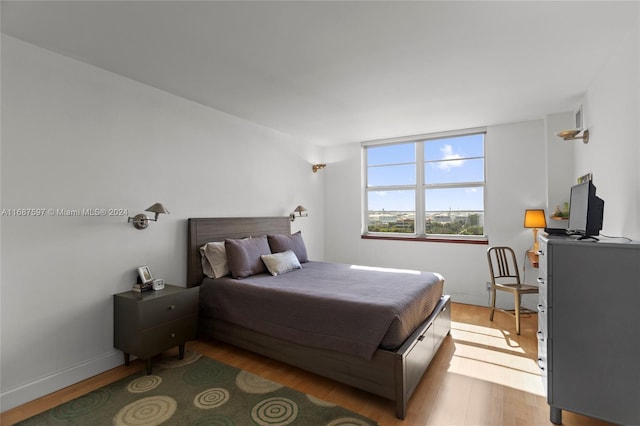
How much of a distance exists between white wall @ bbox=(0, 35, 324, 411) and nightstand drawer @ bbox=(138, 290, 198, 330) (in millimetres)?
438

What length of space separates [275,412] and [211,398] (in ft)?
1.66

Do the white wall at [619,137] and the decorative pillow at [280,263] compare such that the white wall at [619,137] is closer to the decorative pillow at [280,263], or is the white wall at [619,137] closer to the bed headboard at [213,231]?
the decorative pillow at [280,263]

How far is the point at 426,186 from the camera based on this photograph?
16.5 ft

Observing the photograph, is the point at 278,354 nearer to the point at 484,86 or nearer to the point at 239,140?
the point at 239,140

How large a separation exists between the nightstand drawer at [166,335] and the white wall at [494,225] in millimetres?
3235

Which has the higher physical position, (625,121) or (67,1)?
(67,1)

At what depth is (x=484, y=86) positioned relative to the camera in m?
3.08

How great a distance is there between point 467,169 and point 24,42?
200 inches

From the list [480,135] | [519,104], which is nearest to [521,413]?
[519,104]

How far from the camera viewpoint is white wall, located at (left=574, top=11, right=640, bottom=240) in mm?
2066

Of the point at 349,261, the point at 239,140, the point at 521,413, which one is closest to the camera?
the point at 521,413

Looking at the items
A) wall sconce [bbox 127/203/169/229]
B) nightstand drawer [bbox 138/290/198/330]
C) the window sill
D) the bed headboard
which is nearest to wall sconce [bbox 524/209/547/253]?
the window sill

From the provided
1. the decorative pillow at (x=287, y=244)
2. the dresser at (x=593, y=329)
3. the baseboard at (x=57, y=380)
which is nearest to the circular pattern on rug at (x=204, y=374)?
the baseboard at (x=57, y=380)

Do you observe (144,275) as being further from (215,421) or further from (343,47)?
(343,47)
